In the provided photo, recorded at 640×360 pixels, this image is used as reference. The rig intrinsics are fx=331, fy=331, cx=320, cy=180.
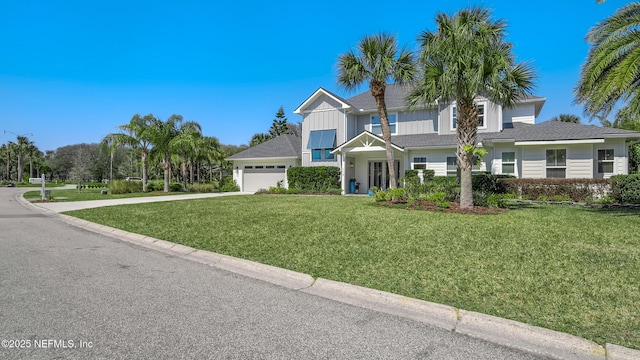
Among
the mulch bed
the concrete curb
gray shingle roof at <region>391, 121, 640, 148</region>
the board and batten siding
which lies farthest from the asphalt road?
the board and batten siding

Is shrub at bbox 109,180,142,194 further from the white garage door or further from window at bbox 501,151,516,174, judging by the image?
window at bbox 501,151,516,174

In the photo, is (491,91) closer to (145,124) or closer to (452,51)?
(452,51)

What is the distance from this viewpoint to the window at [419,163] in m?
20.5

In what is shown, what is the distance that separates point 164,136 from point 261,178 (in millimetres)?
8183

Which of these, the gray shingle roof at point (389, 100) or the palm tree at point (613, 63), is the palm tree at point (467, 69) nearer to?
the palm tree at point (613, 63)

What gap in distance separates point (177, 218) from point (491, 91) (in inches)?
442

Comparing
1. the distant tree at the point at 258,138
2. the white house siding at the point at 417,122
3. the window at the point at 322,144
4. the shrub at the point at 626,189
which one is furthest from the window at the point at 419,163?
the distant tree at the point at 258,138

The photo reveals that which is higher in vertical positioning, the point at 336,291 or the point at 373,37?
the point at 373,37

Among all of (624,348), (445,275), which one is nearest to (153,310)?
(445,275)

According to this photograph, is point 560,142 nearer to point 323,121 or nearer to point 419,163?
point 419,163

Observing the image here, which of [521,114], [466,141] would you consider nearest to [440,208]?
[466,141]

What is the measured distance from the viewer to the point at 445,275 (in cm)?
461

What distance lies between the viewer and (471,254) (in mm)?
5660

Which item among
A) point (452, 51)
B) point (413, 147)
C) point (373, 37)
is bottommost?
point (413, 147)
